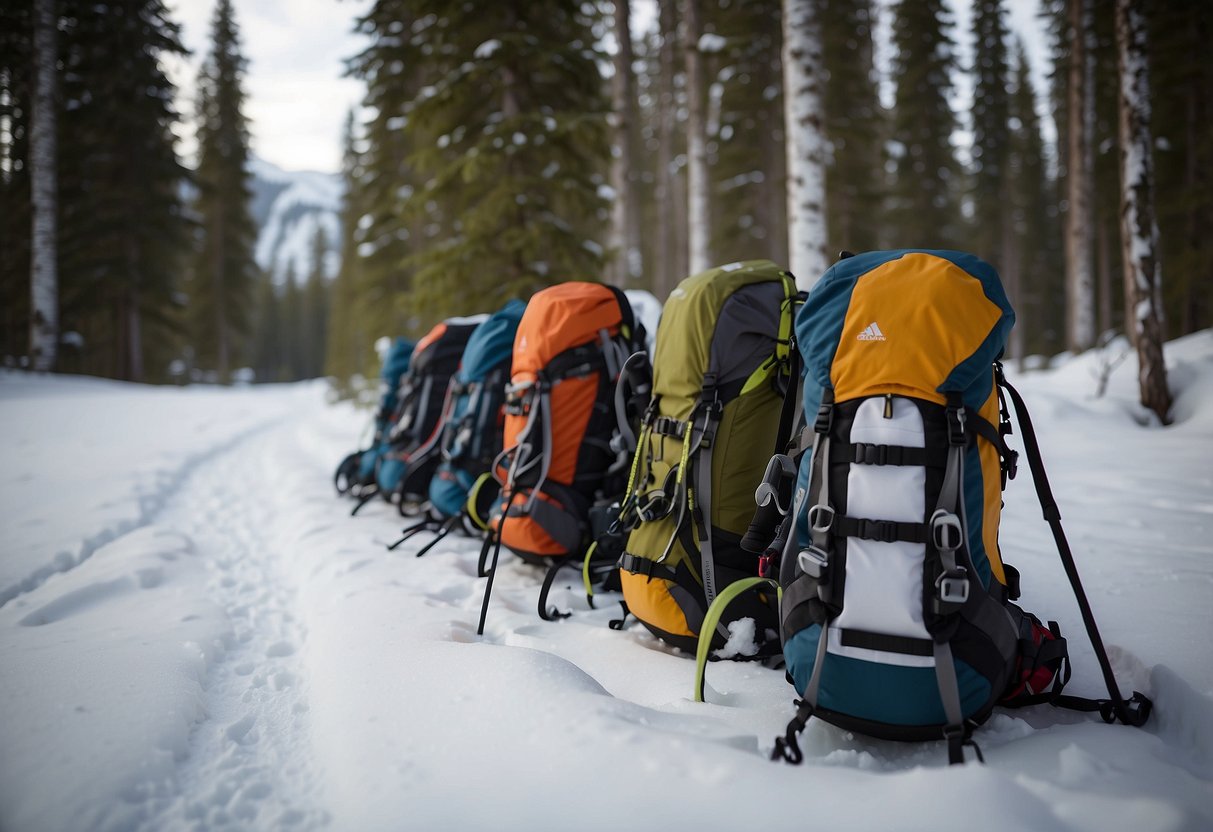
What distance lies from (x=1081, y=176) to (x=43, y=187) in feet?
71.5

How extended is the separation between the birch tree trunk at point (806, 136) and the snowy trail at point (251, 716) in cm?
492

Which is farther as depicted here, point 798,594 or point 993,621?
point 798,594

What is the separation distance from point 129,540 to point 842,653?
4.49 metres

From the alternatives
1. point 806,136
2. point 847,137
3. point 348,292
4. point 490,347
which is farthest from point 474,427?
point 348,292

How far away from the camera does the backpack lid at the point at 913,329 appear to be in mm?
1735

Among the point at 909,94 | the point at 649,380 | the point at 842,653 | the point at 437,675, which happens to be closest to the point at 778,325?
the point at 649,380

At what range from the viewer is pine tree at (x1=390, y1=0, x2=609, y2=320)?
751 cm

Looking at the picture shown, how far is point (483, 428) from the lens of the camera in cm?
418

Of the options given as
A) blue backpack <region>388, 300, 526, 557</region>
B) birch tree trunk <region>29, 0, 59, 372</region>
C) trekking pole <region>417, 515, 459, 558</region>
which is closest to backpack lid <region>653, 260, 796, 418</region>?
blue backpack <region>388, 300, 526, 557</region>

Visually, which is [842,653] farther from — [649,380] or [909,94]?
[909,94]

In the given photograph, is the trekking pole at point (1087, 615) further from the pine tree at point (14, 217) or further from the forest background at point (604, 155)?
the pine tree at point (14, 217)

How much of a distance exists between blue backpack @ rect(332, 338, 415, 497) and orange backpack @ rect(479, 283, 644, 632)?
2459mm

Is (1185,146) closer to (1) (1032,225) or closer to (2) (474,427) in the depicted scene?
(1) (1032,225)

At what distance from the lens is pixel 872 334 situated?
180cm
